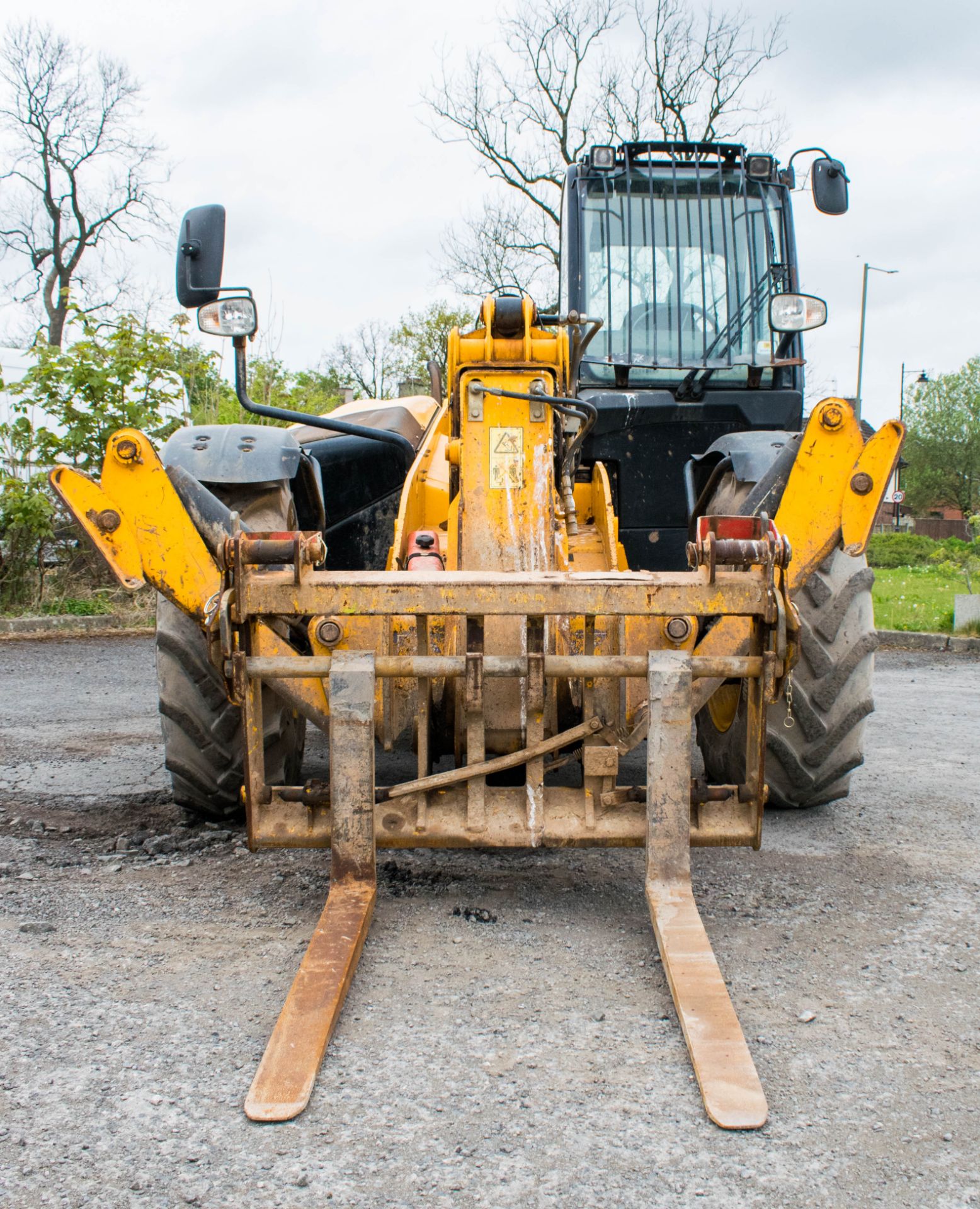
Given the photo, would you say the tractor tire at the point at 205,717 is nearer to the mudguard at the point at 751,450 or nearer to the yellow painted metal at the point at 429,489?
the yellow painted metal at the point at 429,489

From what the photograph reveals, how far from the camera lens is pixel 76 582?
1187 cm

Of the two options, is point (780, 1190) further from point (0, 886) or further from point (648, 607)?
point (0, 886)

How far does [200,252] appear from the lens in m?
3.20

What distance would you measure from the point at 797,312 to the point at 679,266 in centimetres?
167

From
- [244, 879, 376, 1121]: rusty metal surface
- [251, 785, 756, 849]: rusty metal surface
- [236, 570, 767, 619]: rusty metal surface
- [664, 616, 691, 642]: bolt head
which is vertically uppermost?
[236, 570, 767, 619]: rusty metal surface

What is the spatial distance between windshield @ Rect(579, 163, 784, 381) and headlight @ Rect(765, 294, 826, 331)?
1.25m

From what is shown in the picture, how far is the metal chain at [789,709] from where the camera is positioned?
322 cm

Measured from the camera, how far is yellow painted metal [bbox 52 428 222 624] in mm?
3152

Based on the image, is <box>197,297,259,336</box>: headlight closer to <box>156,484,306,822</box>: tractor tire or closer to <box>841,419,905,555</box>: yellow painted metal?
<box>156,484,306,822</box>: tractor tire

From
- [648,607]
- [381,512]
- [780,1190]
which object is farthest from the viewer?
[381,512]

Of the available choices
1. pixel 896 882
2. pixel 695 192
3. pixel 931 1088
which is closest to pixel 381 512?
pixel 695 192

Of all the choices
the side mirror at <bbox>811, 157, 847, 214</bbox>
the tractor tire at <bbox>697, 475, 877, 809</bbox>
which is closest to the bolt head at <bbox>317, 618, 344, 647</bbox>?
the tractor tire at <bbox>697, 475, 877, 809</bbox>

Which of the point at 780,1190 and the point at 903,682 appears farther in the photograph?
the point at 903,682

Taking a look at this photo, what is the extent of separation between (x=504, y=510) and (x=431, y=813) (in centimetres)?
103
